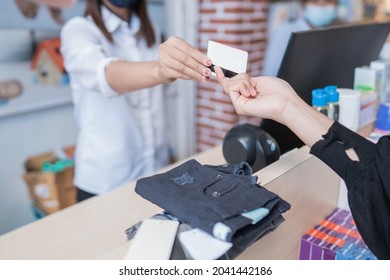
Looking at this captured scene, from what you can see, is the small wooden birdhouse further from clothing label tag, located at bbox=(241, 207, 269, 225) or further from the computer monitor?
clothing label tag, located at bbox=(241, 207, 269, 225)

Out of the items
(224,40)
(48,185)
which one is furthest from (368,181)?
(224,40)

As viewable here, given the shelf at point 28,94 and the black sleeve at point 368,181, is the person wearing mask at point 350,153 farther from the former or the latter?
the shelf at point 28,94

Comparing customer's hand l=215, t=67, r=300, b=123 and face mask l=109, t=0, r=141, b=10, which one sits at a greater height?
face mask l=109, t=0, r=141, b=10

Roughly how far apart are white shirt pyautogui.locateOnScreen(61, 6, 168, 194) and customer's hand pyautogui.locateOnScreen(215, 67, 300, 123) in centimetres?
61

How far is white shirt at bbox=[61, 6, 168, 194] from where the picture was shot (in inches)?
52.4

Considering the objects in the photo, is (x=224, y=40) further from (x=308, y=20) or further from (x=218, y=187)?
(x=218, y=187)

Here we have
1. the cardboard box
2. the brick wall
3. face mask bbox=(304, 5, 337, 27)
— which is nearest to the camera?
the cardboard box

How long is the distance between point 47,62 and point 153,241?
1817 mm

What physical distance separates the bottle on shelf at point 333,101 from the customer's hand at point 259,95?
26 centimetres

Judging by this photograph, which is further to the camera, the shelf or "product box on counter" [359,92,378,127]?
the shelf

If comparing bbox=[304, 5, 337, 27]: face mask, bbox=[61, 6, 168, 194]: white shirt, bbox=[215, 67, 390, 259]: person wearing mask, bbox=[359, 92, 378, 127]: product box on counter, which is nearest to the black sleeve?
bbox=[215, 67, 390, 259]: person wearing mask

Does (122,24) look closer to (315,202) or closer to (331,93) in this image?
(331,93)

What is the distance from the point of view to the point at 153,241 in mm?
613

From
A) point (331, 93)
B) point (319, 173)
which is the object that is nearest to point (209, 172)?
point (319, 173)
